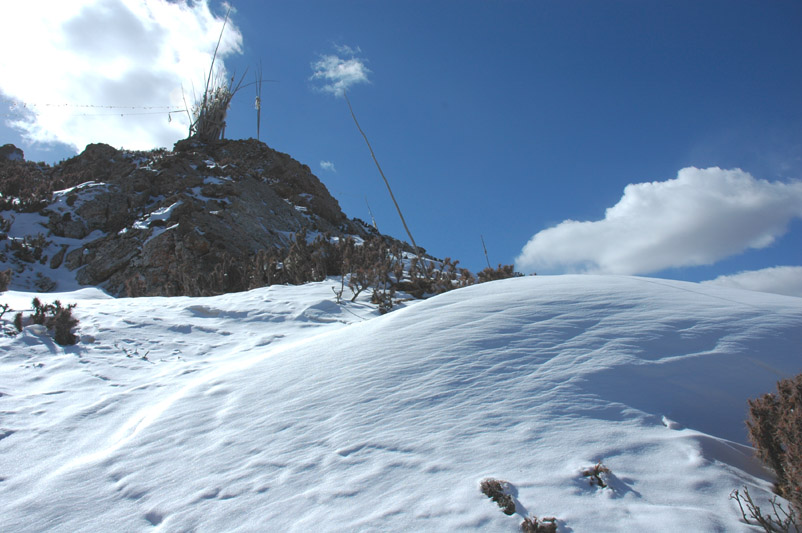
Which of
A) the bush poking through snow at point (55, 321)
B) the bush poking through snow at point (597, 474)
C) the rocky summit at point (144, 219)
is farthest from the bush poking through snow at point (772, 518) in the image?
the rocky summit at point (144, 219)

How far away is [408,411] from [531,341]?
1166mm

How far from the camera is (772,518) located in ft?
5.44

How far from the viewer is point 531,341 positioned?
127 inches

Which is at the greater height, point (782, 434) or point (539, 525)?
point (782, 434)

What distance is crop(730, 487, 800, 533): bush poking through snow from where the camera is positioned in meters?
1.56

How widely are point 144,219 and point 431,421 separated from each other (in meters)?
13.8

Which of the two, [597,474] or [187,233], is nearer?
[597,474]

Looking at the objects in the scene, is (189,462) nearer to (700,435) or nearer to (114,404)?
(114,404)

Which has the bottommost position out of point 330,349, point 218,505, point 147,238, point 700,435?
point 218,505

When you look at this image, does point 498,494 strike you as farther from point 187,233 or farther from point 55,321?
point 187,233

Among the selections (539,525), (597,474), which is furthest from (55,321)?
(597,474)

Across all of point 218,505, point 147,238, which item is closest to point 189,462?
point 218,505

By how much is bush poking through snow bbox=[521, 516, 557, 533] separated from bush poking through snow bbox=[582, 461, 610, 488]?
1.00 ft

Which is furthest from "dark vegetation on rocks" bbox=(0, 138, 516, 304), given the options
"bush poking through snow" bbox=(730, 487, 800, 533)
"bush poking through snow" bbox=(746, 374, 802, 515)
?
"bush poking through snow" bbox=(730, 487, 800, 533)
